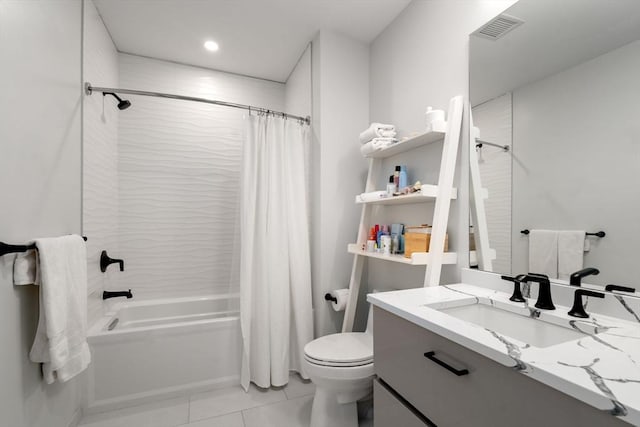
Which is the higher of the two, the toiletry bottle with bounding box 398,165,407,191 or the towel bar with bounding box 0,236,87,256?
the toiletry bottle with bounding box 398,165,407,191

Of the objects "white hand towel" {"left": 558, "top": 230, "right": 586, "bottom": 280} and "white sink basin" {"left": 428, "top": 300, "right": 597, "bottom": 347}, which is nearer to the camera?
"white sink basin" {"left": 428, "top": 300, "right": 597, "bottom": 347}

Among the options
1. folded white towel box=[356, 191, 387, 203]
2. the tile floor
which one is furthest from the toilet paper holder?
folded white towel box=[356, 191, 387, 203]

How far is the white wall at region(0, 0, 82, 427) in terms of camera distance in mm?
1047

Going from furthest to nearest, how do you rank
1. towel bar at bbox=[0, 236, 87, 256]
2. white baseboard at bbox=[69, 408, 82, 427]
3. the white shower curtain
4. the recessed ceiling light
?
the recessed ceiling light
the white shower curtain
white baseboard at bbox=[69, 408, 82, 427]
towel bar at bbox=[0, 236, 87, 256]

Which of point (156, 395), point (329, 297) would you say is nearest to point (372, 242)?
point (329, 297)

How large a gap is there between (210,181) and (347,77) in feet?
5.21

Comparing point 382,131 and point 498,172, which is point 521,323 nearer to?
point 498,172

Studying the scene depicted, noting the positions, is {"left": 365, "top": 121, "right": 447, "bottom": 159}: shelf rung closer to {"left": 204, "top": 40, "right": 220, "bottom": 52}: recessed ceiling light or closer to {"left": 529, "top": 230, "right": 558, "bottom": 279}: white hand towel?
{"left": 529, "top": 230, "right": 558, "bottom": 279}: white hand towel

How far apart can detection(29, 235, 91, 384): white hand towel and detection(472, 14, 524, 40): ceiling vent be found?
84.5 inches

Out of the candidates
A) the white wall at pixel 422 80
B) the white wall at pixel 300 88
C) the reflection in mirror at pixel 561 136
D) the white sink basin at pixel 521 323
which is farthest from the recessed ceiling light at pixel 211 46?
the white sink basin at pixel 521 323

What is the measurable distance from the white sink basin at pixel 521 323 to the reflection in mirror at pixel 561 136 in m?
0.23

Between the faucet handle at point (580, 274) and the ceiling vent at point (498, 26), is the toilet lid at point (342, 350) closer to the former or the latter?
the faucet handle at point (580, 274)

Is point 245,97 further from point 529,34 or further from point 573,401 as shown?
point 573,401

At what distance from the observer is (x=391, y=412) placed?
1.00 metres
